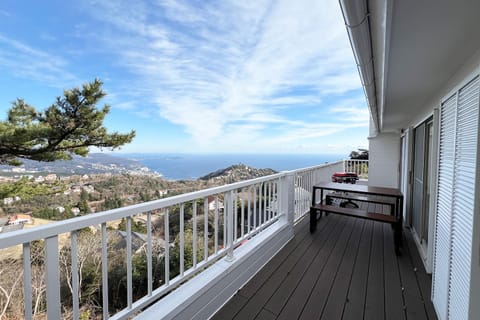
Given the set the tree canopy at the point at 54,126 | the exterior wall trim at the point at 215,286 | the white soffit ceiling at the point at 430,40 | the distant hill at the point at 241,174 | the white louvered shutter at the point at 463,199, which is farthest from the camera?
the tree canopy at the point at 54,126

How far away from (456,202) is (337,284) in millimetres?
1394

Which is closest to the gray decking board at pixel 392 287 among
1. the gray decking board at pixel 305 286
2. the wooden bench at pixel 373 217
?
the wooden bench at pixel 373 217

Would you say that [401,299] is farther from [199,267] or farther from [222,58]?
[222,58]

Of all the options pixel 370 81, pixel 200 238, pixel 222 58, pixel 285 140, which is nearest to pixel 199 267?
pixel 200 238

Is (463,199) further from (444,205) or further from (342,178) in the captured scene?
(342,178)

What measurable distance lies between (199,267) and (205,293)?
21 cm

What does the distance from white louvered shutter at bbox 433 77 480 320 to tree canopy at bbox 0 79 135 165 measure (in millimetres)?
8218

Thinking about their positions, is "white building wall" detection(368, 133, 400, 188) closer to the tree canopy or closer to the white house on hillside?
the white house on hillside

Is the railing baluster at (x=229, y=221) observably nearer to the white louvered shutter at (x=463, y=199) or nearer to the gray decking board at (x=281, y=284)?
the gray decking board at (x=281, y=284)

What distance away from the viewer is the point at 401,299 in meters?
2.14

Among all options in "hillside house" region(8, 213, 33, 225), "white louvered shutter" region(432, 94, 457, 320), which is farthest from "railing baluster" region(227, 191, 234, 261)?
"hillside house" region(8, 213, 33, 225)

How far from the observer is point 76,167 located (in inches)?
328

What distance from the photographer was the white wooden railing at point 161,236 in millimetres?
1030

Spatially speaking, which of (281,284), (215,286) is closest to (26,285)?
(215,286)
